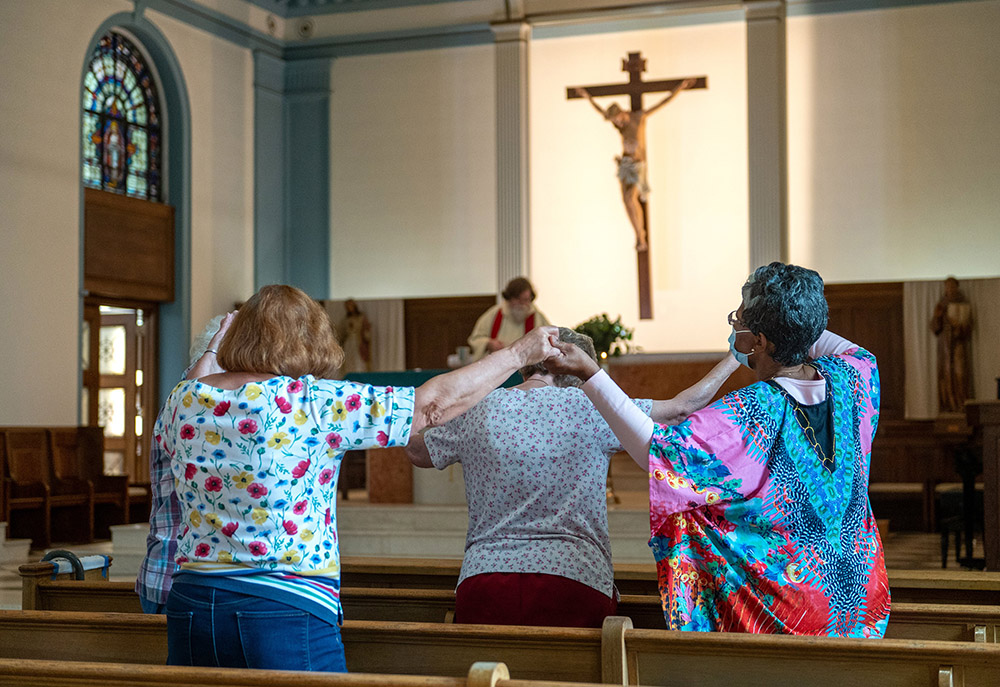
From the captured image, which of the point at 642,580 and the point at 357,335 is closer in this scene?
the point at 642,580

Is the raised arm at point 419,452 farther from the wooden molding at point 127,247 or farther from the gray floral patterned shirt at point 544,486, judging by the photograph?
the wooden molding at point 127,247

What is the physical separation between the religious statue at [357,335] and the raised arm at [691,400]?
9.16 metres

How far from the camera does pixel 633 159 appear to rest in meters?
11.2

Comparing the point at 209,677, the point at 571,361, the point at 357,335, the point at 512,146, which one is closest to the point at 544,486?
the point at 571,361

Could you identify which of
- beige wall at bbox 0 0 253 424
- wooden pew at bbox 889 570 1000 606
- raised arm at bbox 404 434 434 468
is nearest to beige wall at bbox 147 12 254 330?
beige wall at bbox 0 0 253 424

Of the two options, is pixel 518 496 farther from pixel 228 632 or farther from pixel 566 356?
pixel 228 632

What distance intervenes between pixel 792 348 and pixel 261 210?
10459 millimetres

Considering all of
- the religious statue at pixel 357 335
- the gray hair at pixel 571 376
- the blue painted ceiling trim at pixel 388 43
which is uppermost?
the blue painted ceiling trim at pixel 388 43

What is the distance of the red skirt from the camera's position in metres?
2.64

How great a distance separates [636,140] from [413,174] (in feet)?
8.46

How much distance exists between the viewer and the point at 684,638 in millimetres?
2180

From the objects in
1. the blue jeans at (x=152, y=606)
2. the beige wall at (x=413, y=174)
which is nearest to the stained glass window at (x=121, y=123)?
the beige wall at (x=413, y=174)

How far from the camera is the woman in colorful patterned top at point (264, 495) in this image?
6.64ft

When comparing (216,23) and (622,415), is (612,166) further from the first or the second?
(622,415)
